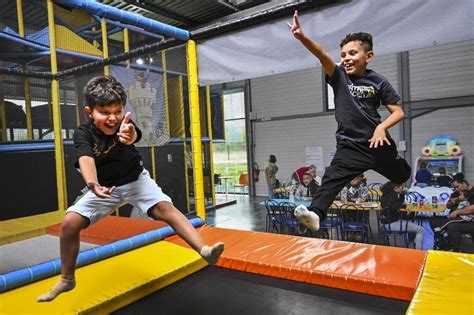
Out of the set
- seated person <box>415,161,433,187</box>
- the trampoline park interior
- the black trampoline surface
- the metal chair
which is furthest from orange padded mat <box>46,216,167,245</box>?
the metal chair

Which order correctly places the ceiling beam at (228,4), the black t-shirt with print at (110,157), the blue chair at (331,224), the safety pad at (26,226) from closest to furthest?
1. the black t-shirt with print at (110,157)
2. the safety pad at (26,226)
3. the blue chair at (331,224)
4. the ceiling beam at (228,4)

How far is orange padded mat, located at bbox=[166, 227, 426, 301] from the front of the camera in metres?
1.72

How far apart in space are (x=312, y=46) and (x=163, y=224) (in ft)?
6.08

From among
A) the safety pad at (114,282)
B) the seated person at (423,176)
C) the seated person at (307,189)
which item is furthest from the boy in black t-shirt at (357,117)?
the seated person at (423,176)

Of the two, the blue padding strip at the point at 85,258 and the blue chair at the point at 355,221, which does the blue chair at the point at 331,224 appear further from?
the blue padding strip at the point at 85,258

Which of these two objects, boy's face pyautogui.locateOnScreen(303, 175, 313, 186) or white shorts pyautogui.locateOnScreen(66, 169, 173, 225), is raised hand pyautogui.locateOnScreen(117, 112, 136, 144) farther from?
boy's face pyautogui.locateOnScreen(303, 175, 313, 186)

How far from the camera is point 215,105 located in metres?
8.27

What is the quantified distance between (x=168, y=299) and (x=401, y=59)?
6.92m

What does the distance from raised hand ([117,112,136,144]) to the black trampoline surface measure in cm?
91

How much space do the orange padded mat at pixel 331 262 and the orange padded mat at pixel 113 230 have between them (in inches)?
14.1

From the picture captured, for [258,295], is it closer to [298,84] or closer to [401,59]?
[401,59]

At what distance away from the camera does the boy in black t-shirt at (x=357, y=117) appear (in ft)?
5.13

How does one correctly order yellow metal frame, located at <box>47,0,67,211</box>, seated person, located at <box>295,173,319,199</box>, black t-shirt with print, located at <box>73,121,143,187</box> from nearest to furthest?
1. black t-shirt with print, located at <box>73,121,143,187</box>
2. yellow metal frame, located at <box>47,0,67,211</box>
3. seated person, located at <box>295,173,319,199</box>

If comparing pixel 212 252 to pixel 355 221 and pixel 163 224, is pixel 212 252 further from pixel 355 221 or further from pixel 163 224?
pixel 355 221
